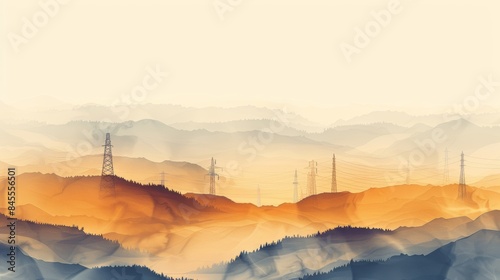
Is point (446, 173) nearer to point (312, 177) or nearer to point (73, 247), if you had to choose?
point (312, 177)

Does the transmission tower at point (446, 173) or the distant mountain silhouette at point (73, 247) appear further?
the transmission tower at point (446, 173)

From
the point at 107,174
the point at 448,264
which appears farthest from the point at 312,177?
the point at 107,174

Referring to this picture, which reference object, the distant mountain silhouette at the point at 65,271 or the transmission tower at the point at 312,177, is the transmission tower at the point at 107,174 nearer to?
the distant mountain silhouette at the point at 65,271

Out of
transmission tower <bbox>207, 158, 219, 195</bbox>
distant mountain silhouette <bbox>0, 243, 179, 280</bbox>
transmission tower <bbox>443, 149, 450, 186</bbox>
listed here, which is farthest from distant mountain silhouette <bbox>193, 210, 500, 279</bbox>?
transmission tower <bbox>207, 158, 219, 195</bbox>

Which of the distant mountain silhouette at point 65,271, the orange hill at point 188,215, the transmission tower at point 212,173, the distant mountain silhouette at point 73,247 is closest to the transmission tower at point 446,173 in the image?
the orange hill at point 188,215

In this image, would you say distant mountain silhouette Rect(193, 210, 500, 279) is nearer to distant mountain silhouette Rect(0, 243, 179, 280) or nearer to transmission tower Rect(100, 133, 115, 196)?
distant mountain silhouette Rect(0, 243, 179, 280)
